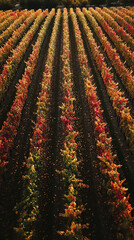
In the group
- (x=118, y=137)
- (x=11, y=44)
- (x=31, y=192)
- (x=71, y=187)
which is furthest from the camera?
(x=11, y=44)

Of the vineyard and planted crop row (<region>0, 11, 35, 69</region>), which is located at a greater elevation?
planted crop row (<region>0, 11, 35, 69</region>)

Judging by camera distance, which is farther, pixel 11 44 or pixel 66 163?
pixel 11 44

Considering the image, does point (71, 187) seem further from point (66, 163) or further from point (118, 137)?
point (118, 137)

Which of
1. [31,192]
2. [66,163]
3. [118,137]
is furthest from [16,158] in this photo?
[118,137]

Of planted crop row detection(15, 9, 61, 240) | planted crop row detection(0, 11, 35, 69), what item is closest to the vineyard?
planted crop row detection(15, 9, 61, 240)

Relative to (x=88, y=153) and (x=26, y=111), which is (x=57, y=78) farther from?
(x=88, y=153)

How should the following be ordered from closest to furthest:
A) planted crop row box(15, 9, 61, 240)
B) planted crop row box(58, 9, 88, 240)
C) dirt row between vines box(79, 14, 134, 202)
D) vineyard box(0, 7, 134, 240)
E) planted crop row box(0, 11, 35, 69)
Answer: planted crop row box(58, 9, 88, 240)
planted crop row box(15, 9, 61, 240)
vineyard box(0, 7, 134, 240)
dirt row between vines box(79, 14, 134, 202)
planted crop row box(0, 11, 35, 69)

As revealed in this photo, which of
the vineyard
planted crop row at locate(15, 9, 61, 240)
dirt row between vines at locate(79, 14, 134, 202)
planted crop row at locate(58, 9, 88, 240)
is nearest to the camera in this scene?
planted crop row at locate(58, 9, 88, 240)

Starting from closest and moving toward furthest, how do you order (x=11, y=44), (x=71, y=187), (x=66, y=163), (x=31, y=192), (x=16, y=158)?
(x=71, y=187) < (x=31, y=192) < (x=66, y=163) < (x=16, y=158) < (x=11, y=44)

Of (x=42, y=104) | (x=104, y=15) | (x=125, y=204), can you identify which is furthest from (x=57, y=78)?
(x=104, y=15)

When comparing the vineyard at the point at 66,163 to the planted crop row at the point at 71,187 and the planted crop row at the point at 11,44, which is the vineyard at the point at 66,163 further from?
the planted crop row at the point at 11,44

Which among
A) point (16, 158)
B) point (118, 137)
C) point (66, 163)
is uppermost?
point (118, 137)

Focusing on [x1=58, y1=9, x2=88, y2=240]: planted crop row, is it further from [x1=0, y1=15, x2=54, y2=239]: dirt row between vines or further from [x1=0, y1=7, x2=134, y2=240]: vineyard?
[x1=0, y1=15, x2=54, y2=239]: dirt row between vines

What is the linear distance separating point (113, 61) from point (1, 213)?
13.0 metres
